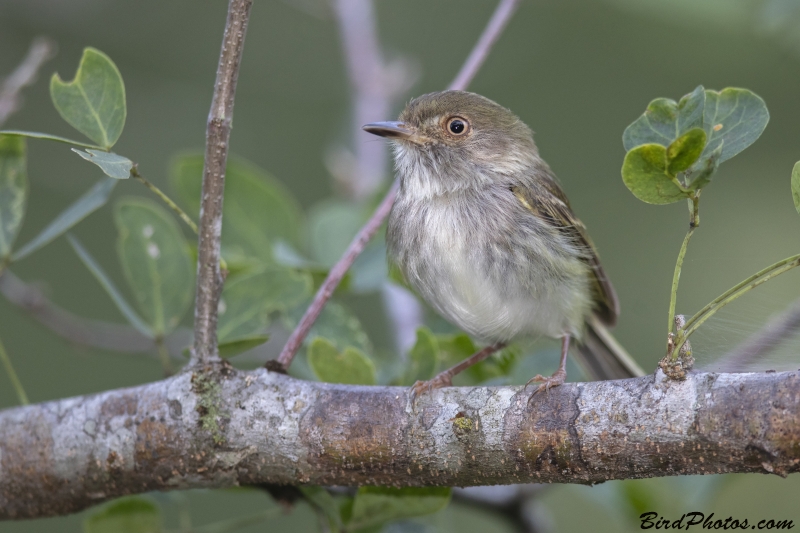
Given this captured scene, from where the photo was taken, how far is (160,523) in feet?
10.3

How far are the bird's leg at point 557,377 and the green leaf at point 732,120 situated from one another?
0.80 metres

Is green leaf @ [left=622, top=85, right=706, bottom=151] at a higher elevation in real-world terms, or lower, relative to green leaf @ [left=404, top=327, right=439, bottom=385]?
higher

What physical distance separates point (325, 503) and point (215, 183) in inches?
47.4

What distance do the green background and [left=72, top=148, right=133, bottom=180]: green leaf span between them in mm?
2953

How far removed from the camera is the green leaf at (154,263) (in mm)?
3076

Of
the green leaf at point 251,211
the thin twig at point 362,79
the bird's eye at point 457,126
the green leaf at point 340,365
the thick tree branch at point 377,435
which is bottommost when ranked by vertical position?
the thick tree branch at point 377,435

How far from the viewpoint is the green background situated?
254 inches

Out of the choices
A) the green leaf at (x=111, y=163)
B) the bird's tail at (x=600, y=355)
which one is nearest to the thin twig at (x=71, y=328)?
the green leaf at (x=111, y=163)

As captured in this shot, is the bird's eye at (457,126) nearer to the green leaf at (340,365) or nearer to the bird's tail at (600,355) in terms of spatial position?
the bird's tail at (600,355)

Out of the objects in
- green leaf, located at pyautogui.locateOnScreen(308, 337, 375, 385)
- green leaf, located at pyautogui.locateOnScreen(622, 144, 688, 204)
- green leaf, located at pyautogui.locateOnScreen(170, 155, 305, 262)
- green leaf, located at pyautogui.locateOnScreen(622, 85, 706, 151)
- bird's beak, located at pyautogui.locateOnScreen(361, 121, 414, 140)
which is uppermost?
bird's beak, located at pyautogui.locateOnScreen(361, 121, 414, 140)

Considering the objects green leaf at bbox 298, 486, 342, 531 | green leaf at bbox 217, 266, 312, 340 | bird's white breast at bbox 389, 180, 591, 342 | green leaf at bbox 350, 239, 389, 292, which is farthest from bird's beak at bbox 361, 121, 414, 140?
green leaf at bbox 298, 486, 342, 531

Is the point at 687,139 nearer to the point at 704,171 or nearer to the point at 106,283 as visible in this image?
the point at 704,171

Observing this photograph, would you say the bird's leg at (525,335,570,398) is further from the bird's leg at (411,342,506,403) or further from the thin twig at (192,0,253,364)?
the thin twig at (192,0,253,364)

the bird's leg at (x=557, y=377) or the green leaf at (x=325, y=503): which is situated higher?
the bird's leg at (x=557, y=377)
